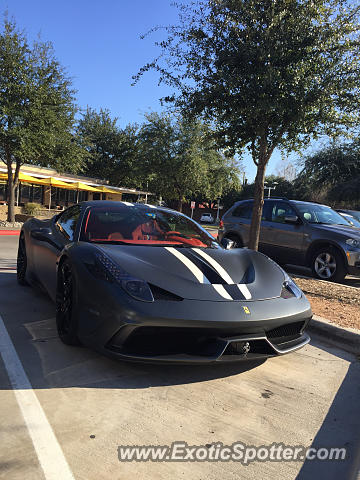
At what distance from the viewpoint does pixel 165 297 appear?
2.68 m

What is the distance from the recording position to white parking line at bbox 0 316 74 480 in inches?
71.5

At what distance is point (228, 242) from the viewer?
420 cm

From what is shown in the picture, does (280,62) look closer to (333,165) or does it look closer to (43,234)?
(43,234)

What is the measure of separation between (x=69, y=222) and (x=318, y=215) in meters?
5.91

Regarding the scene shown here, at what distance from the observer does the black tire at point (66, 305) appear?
122 inches

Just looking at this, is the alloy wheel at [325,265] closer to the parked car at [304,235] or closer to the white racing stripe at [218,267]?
the parked car at [304,235]

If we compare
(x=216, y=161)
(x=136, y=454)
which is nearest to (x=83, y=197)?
(x=216, y=161)

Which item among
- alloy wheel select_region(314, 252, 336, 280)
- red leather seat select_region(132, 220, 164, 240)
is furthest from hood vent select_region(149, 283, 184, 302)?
alloy wheel select_region(314, 252, 336, 280)

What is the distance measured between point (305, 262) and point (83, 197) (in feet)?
93.9

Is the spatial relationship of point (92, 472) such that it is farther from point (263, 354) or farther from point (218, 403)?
point (263, 354)

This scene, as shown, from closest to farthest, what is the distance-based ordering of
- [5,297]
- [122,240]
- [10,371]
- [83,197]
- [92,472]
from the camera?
1. [92,472]
2. [10,371]
3. [122,240]
4. [5,297]
5. [83,197]

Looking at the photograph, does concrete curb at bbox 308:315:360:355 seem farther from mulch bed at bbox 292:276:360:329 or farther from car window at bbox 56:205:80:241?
car window at bbox 56:205:80:241

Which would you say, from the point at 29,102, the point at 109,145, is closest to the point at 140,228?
the point at 29,102

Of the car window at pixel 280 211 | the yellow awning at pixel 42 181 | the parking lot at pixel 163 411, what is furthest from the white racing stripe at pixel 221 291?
the yellow awning at pixel 42 181
